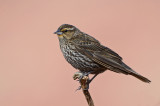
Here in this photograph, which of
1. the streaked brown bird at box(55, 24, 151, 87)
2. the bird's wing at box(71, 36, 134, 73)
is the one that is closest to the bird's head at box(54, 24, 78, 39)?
the streaked brown bird at box(55, 24, 151, 87)

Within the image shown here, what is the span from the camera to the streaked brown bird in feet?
10.9

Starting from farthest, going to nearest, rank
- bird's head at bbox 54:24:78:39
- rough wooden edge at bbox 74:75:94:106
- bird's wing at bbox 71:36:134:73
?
bird's head at bbox 54:24:78:39, bird's wing at bbox 71:36:134:73, rough wooden edge at bbox 74:75:94:106

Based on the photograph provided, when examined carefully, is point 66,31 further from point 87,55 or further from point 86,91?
point 86,91

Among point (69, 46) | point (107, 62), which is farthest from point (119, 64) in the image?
point (69, 46)

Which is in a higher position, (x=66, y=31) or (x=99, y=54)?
(x=66, y=31)

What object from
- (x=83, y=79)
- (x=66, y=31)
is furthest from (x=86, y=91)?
(x=66, y=31)

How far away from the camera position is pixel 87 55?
3.45 metres

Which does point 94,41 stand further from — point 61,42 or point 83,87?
point 83,87

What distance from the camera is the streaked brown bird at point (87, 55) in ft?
10.9

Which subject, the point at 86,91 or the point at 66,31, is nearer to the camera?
the point at 86,91

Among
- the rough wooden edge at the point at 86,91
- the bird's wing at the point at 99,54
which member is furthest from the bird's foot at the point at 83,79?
the bird's wing at the point at 99,54

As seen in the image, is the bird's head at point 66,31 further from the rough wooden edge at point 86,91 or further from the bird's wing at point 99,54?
the rough wooden edge at point 86,91

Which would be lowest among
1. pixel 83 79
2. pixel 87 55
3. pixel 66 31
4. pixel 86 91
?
pixel 86 91

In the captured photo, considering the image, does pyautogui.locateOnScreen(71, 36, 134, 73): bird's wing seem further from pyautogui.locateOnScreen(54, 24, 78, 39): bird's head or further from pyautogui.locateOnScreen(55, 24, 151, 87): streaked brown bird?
pyautogui.locateOnScreen(54, 24, 78, 39): bird's head
